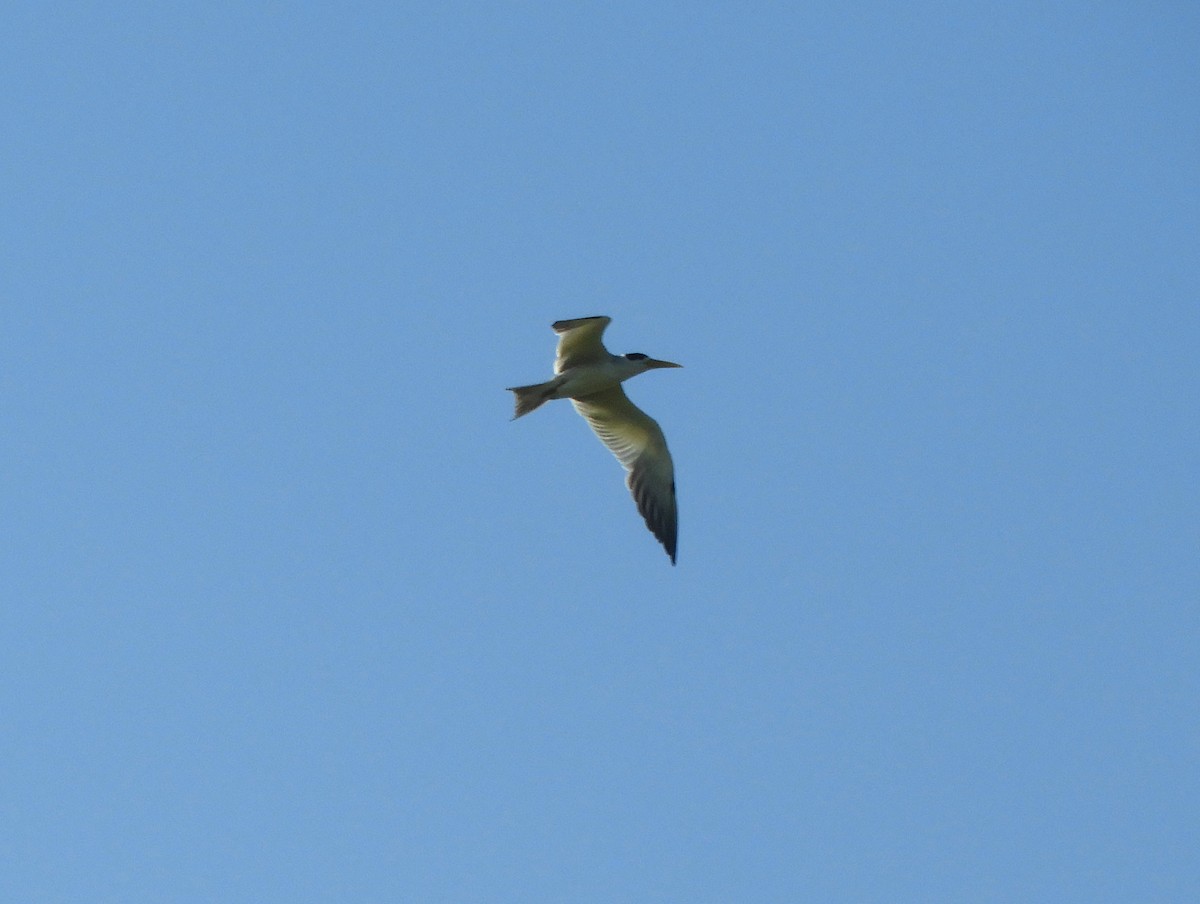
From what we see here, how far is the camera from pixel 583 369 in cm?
1880

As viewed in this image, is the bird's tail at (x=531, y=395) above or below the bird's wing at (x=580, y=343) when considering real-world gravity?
below

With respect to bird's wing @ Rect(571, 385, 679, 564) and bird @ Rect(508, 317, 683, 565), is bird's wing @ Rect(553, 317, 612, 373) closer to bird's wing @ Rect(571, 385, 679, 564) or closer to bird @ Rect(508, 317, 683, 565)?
bird @ Rect(508, 317, 683, 565)

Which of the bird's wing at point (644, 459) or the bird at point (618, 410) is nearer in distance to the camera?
the bird at point (618, 410)

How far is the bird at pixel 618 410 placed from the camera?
61.2ft

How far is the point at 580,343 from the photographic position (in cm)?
1875

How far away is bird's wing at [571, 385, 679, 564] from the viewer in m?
20.1

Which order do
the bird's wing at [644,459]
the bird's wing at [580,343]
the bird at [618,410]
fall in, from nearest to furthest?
the bird's wing at [580,343] < the bird at [618,410] < the bird's wing at [644,459]

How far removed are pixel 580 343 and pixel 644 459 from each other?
2266mm

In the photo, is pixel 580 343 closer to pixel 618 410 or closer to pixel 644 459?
pixel 618 410

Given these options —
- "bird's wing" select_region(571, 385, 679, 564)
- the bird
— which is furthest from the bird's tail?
"bird's wing" select_region(571, 385, 679, 564)

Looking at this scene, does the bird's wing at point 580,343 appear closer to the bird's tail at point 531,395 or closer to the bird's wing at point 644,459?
the bird's tail at point 531,395

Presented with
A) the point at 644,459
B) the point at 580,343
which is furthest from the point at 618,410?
the point at 580,343

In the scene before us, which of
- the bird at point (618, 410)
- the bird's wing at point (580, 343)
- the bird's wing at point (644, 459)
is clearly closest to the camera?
the bird's wing at point (580, 343)

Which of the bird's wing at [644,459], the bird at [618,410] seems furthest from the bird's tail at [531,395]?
the bird's wing at [644,459]
